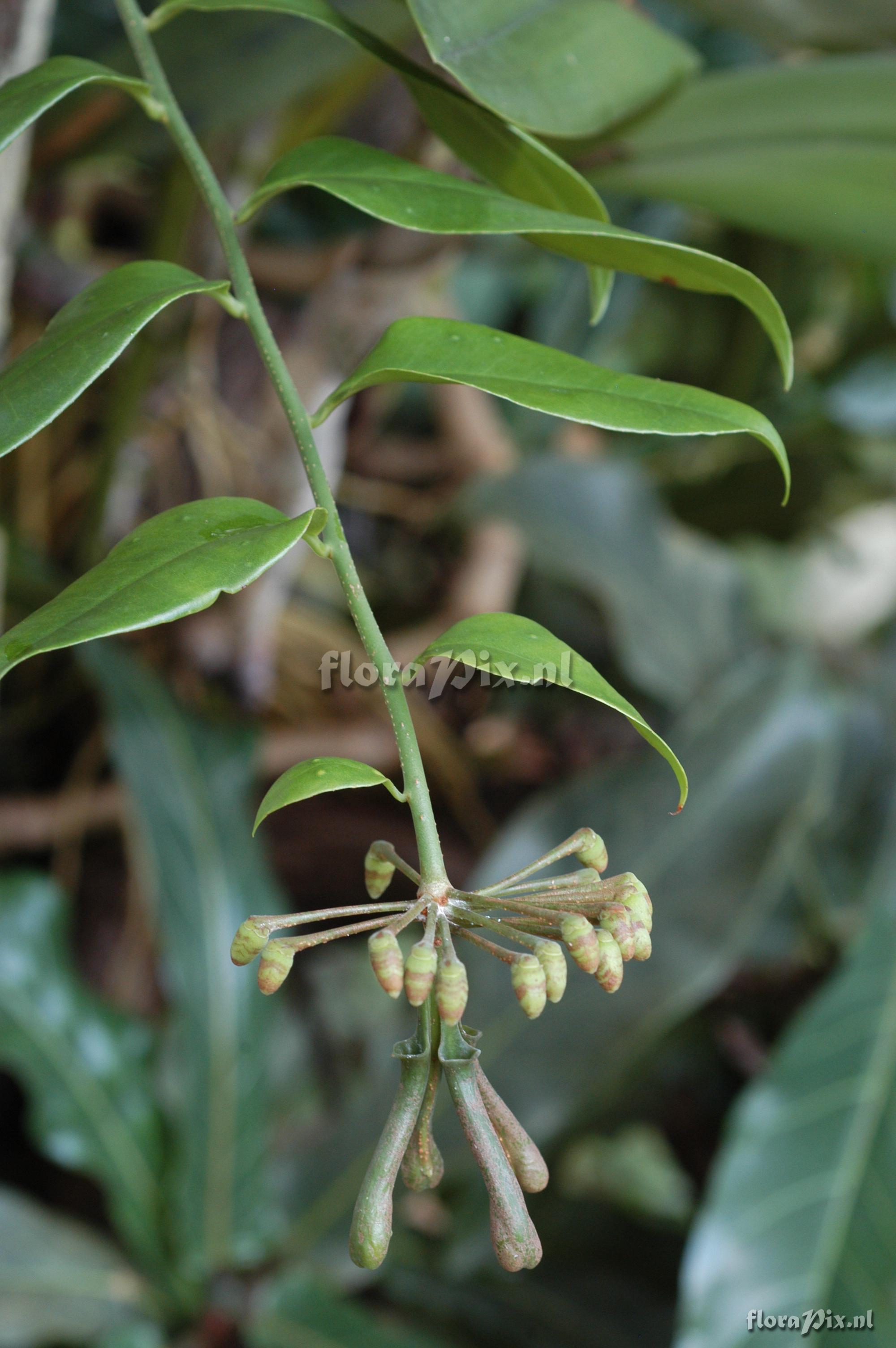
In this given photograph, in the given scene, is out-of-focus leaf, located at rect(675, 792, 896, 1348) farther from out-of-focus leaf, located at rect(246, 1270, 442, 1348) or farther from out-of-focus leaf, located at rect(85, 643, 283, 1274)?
out-of-focus leaf, located at rect(85, 643, 283, 1274)

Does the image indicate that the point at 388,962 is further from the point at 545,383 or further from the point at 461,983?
the point at 545,383

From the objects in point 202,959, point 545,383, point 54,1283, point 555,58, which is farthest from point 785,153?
point 54,1283

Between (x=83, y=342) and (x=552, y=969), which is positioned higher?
(x=83, y=342)

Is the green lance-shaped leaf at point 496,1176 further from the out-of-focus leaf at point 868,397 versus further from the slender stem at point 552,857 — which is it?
the out-of-focus leaf at point 868,397

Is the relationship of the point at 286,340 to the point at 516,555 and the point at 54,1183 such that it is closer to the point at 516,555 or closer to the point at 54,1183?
the point at 516,555

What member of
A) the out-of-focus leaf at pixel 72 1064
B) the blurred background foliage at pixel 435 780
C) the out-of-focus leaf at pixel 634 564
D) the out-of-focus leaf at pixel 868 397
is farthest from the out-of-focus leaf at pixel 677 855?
the out-of-focus leaf at pixel 868 397

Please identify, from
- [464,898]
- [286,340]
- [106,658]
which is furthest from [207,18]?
[464,898]
